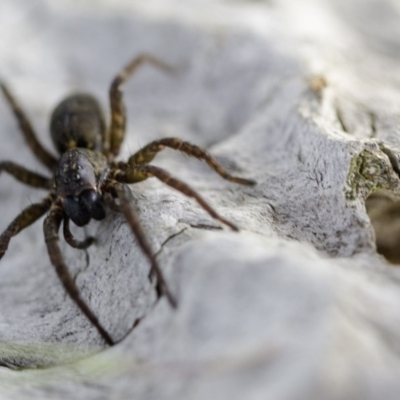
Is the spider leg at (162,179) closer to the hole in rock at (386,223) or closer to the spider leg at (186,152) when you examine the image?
the spider leg at (186,152)

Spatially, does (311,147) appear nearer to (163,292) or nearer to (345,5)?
(163,292)

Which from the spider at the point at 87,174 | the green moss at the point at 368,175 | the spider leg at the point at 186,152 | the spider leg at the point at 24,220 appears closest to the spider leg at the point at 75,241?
the spider at the point at 87,174

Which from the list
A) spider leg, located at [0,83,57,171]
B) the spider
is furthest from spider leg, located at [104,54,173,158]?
spider leg, located at [0,83,57,171]

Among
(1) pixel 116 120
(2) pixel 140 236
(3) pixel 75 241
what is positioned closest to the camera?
(2) pixel 140 236

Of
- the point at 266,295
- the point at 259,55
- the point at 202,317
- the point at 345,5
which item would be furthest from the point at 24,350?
the point at 345,5

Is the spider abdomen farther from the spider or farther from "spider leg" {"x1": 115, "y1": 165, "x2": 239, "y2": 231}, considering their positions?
"spider leg" {"x1": 115, "y1": 165, "x2": 239, "y2": 231}

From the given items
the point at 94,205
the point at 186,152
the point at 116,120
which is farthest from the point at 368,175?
the point at 116,120

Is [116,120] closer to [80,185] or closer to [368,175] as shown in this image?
[80,185]
